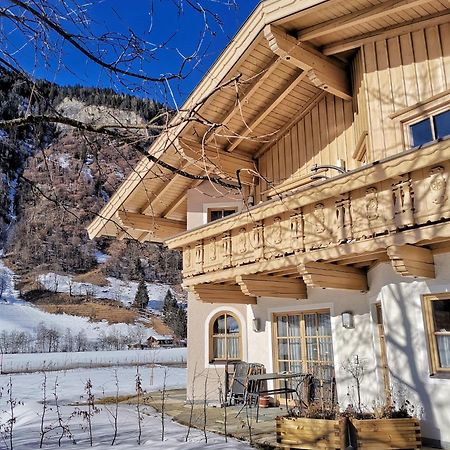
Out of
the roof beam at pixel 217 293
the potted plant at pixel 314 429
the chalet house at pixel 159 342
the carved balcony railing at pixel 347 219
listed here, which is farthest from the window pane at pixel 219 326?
the chalet house at pixel 159 342

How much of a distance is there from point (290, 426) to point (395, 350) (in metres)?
1.73

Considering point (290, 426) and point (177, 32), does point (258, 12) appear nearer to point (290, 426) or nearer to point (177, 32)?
point (177, 32)

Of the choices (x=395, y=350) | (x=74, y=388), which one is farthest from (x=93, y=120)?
(x=74, y=388)

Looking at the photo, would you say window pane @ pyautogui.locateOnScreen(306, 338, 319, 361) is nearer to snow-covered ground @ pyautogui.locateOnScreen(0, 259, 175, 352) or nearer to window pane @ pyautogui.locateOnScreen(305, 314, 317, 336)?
window pane @ pyautogui.locateOnScreen(305, 314, 317, 336)

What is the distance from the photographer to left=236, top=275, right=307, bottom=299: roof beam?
802cm

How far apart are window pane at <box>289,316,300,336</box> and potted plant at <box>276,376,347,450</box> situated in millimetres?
3260

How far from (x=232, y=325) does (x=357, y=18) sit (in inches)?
271

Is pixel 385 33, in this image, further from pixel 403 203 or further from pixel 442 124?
pixel 403 203

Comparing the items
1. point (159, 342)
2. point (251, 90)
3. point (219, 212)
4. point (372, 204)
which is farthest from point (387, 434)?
point (159, 342)

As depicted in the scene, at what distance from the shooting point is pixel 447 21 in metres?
7.09

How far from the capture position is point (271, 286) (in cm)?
847

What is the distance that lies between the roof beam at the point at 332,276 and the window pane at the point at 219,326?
4.48 meters

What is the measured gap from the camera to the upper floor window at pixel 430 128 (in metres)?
6.87

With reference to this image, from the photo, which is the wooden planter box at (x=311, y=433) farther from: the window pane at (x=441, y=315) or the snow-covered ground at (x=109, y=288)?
the snow-covered ground at (x=109, y=288)
